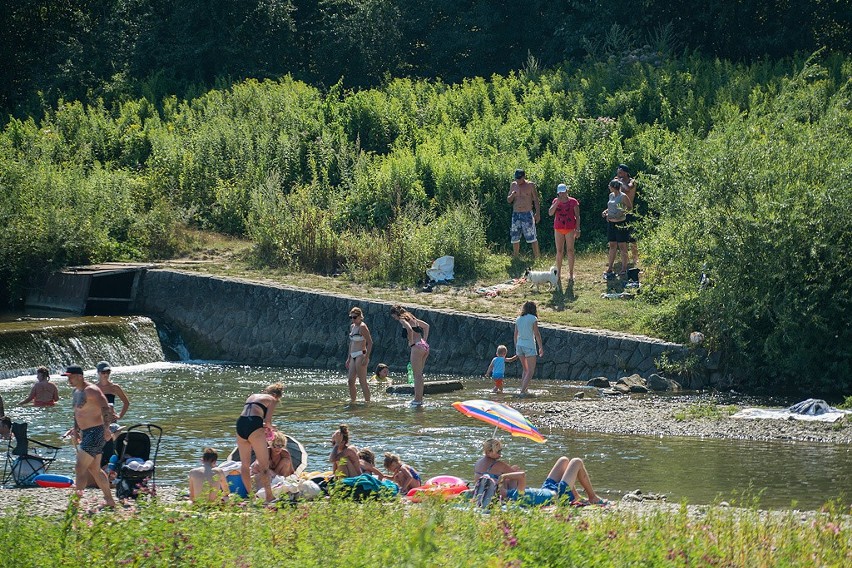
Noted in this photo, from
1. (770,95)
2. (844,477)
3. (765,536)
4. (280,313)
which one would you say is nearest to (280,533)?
(765,536)

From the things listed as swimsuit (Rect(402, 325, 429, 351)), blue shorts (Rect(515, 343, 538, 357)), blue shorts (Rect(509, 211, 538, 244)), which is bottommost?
blue shorts (Rect(515, 343, 538, 357))

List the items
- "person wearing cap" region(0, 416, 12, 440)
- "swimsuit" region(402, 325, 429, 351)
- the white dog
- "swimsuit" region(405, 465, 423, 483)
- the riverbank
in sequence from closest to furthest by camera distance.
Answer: "swimsuit" region(405, 465, 423, 483) → "person wearing cap" region(0, 416, 12, 440) → the riverbank → "swimsuit" region(402, 325, 429, 351) → the white dog

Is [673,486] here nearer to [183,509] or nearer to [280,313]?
[183,509]

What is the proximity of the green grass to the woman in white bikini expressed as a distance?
9.22m

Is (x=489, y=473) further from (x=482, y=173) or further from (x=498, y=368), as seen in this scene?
(x=482, y=173)

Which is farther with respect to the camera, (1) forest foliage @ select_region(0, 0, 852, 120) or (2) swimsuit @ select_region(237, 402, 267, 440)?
(1) forest foliage @ select_region(0, 0, 852, 120)

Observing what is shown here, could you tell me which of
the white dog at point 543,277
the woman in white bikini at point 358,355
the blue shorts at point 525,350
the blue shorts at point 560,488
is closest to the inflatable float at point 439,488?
the blue shorts at point 560,488

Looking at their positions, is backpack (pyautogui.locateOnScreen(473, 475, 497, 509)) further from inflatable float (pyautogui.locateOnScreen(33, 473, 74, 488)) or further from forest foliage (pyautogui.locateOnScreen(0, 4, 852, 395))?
forest foliage (pyautogui.locateOnScreen(0, 4, 852, 395))

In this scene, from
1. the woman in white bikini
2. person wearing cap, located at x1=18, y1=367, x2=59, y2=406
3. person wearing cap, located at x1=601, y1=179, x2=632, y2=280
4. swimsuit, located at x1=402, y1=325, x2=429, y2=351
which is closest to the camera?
person wearing cap, located at x1=18, y1=367, x2=59, y2=406

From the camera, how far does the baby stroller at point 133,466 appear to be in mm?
13906

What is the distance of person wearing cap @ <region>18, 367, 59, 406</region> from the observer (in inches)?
723

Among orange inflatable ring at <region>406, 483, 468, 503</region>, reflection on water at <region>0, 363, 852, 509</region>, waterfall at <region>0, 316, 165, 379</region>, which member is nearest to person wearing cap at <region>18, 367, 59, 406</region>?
reflection on water at <region>0, 363, 852, 509</region>

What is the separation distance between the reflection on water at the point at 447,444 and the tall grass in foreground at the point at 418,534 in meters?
1.56

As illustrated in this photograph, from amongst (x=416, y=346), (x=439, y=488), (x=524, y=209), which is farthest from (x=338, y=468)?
(x=524, y=209)
